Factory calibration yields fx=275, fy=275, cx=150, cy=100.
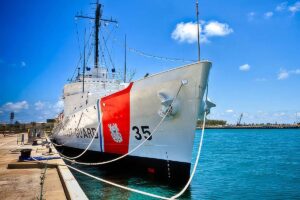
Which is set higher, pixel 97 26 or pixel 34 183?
pixel 97 26

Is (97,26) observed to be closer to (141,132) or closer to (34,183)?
(141,132)

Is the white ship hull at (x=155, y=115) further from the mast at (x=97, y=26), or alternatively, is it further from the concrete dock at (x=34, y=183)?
the mast at (x=97, y=26)


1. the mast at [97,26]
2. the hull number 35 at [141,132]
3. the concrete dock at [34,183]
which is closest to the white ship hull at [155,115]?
the hull number 35 at [141,132]

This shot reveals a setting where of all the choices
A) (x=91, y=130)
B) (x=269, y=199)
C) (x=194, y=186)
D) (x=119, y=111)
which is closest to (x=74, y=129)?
(x=91, y=130)

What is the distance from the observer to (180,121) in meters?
8.14

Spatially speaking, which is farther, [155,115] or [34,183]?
[155,115]

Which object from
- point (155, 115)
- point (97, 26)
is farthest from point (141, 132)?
point (97, 26)

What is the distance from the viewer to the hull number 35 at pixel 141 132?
884cm

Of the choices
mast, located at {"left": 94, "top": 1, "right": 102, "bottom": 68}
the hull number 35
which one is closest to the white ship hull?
the hull number 35

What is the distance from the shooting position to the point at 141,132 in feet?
29.7

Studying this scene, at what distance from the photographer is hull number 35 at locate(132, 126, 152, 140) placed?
884cm

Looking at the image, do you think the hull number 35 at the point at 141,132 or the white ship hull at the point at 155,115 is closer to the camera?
the white ship hull at the point at 155,115

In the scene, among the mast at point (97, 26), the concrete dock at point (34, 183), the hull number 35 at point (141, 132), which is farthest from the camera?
the mast at point (97, 26)

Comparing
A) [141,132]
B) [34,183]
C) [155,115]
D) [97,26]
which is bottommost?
[34,183]
